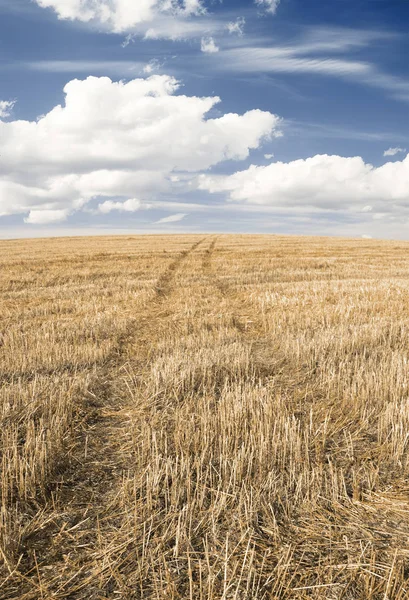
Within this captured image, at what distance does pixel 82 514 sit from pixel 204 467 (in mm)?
1192

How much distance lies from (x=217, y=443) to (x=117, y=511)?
54.2 inches

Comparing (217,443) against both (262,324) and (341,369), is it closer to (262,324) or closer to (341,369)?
(341,369)

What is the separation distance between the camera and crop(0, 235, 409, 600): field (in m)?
2.65

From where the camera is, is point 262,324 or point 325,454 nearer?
point 325,454

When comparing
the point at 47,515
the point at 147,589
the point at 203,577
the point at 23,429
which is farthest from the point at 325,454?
the point at 23,429

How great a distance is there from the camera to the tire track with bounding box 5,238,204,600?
2.62m

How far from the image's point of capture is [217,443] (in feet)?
14.3

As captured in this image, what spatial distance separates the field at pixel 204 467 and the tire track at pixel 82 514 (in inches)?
0.5

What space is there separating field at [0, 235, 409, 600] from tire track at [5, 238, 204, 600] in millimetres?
13

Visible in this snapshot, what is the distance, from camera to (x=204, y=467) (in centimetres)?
389

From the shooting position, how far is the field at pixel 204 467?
2.65 m

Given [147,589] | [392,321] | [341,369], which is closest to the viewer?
[147,589]

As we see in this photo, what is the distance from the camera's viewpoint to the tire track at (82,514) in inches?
103

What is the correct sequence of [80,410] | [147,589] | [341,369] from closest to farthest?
[147,589] → [80,410] → [341,369]
